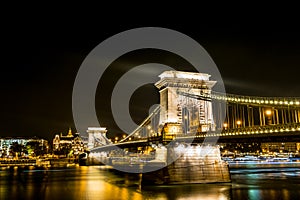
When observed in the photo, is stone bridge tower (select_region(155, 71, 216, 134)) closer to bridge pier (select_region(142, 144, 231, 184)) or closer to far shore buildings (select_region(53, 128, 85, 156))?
bridge pier (select_region(142, 144, 231, 184))

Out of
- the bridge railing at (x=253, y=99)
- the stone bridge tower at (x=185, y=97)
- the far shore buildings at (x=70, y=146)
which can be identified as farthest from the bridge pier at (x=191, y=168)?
the far shore buildings at (x=70, y=146)

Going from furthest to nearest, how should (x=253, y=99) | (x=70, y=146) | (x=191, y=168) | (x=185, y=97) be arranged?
(x=70, y=146)
(x=185, y=97)
(x=191, y=168)
(x=253, y=99)

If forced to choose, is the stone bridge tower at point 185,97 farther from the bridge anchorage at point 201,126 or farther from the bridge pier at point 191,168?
the bridge pier at point 191,168

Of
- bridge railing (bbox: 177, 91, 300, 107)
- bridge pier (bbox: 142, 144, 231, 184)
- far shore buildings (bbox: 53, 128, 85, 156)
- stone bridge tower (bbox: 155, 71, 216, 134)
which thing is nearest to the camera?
bridge railing (bbox: 177, 91, 300, 107)

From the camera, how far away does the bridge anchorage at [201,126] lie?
75.5 feet

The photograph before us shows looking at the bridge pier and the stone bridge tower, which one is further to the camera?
the stone bridge tower

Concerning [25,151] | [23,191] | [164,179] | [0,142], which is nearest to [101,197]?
[164,179]

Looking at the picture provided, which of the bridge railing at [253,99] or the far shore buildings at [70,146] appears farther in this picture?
the far shore buildings at [70,146]

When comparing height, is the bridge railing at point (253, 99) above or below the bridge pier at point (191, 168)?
above

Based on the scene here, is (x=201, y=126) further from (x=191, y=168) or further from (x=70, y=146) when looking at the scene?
(x=70, y=146)

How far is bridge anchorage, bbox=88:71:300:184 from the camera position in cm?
2302

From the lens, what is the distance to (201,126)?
34.8 meters

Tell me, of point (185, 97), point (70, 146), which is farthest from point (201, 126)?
point (70, 146)

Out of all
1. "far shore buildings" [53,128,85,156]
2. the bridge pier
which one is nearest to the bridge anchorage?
the bridge pier
